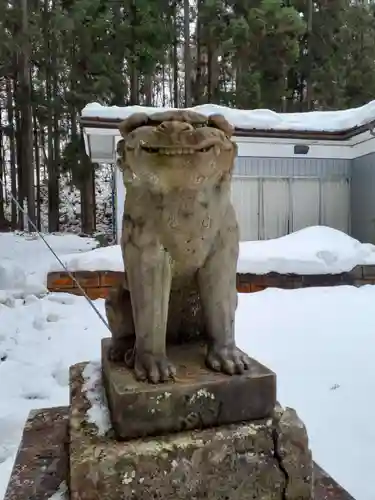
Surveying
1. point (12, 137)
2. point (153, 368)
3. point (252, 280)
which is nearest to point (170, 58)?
point (12, 137)

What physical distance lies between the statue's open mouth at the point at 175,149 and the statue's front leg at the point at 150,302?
0.64 feet

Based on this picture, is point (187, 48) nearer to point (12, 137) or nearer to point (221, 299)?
point (12, 137)

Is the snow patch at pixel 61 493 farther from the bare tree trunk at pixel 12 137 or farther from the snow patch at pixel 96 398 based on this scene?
the bare tree trunk at pixel 12 137

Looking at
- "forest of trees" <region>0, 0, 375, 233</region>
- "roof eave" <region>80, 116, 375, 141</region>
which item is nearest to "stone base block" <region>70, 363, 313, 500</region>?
"roof eave" <region>80, 116, 375, 141</region>

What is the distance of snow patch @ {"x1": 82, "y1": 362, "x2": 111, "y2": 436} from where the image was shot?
3.27 ft

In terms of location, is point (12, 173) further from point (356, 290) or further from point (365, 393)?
point (365, 393)

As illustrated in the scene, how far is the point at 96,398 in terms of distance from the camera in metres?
1.12

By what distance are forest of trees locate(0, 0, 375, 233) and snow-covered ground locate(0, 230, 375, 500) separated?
6362 millimetres

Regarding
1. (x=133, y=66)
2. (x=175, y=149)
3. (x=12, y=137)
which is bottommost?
(x=175, y=149)

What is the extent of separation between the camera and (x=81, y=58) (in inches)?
383

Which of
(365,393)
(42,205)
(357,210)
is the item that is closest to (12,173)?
(42,205)

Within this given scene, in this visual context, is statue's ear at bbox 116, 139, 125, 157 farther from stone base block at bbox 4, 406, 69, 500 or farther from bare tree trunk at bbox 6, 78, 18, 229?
bare tree trunk at bbox 6, 78, 18, 229

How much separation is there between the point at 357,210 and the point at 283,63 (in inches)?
173

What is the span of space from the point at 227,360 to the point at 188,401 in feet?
0.45
